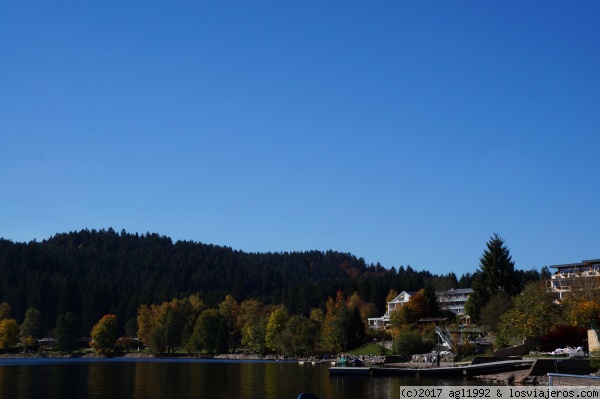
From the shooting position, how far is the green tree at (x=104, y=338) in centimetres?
16450

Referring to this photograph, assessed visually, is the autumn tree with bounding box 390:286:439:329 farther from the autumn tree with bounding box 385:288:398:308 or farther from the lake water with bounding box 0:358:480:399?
the lake water with bounding box 0:358:480:399

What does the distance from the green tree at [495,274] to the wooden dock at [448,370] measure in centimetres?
2932

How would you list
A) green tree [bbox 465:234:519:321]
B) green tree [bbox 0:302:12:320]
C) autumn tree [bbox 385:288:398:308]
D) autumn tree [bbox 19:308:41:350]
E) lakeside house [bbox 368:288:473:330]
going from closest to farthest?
green tree [bbox 465:234:519:321] < lakeside house [bbox 368:288:473:330] < autumn tree [bbox 385:288:398:308] < autumn tree [bbox 19:308:41:350] < green tree [bbox 0:302:12:320]

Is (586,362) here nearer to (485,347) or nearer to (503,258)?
(485,347)

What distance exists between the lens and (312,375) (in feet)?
253

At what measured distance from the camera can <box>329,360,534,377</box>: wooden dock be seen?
218 ft

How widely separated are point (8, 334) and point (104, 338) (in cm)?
2759

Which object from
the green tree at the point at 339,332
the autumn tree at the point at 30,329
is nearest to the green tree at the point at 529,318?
the green tree at the point at 339,332

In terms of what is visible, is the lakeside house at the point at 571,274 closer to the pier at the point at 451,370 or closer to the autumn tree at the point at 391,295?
the pier at the point at 451,370

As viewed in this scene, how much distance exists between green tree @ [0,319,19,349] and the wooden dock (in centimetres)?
12300

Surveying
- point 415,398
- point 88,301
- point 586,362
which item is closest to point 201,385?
point 415,398

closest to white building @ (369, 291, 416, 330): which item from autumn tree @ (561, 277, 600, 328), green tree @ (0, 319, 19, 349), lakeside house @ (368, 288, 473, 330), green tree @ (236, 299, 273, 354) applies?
lakeside house @ (368, 288, 473, 330)

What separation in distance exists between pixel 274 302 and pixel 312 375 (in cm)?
11996

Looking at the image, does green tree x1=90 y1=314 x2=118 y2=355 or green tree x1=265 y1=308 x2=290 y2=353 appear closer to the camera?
green tree x1=265 y1=308 x2=290 y2=353
